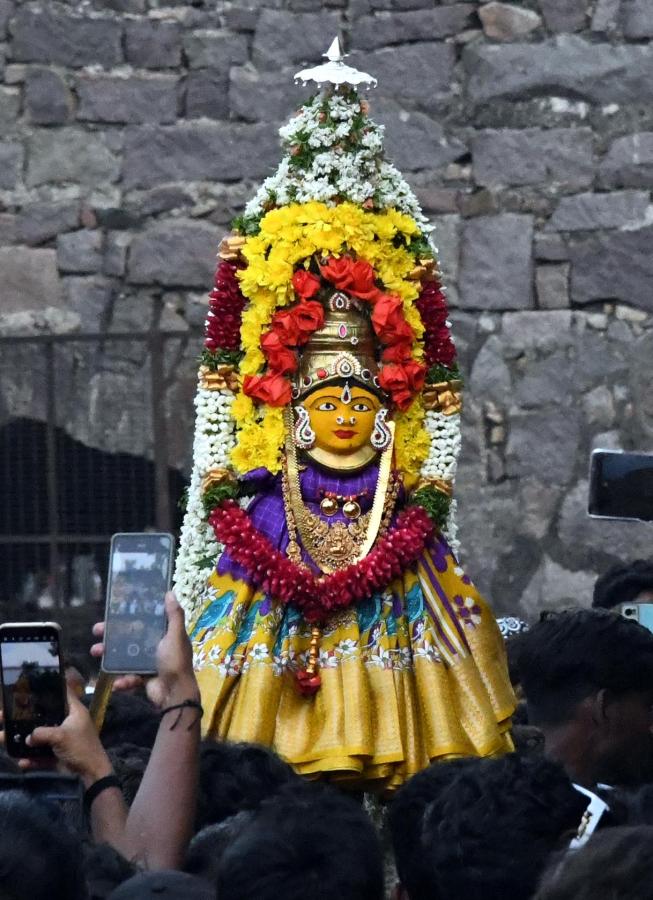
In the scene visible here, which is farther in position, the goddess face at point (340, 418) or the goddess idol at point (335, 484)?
the goddess face at point (340, 418)

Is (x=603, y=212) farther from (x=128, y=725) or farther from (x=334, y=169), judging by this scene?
(x=128, y=725)

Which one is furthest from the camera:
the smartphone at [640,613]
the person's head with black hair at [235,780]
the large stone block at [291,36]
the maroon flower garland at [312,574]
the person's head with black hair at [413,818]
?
the large stone block at [291,36]

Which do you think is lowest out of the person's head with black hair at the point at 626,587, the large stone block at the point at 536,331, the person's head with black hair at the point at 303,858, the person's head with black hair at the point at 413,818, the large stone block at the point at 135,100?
the person's head with black hair at the point at 626,587

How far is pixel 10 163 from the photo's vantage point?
8727 mm

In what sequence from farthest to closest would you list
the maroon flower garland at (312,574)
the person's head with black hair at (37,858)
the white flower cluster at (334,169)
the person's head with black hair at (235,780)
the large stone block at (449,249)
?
the large stone block at (449,249), the white flower cluster at (334,169), the maroon flower garland at (312,574), the person's head with black hair at (235,780), the person's head with black hair at (37,858)

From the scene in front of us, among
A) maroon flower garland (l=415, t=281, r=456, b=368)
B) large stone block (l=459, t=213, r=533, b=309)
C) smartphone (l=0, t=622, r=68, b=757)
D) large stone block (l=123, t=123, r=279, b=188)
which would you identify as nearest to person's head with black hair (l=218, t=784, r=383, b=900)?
smartphone (l=0, t=622, r=68, b=757)

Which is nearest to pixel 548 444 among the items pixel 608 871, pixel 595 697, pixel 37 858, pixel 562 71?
pixel 562 71

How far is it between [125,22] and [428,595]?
11.3 feet

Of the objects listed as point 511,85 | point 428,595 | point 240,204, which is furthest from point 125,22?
point 428,595

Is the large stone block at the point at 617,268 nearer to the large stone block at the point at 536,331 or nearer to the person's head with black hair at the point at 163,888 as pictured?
the large stone block at the point at 536,331

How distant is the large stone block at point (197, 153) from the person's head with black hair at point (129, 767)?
15.2 ft

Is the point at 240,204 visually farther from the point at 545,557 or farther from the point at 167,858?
the point at 167,858

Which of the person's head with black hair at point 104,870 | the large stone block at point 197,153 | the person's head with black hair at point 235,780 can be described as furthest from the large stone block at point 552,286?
the person's head with black hair at point 104,870

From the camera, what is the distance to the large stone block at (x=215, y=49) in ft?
28.3
